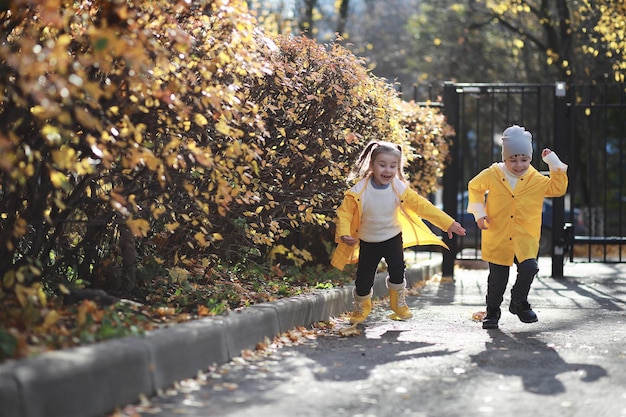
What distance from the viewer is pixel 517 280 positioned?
8.35 meters

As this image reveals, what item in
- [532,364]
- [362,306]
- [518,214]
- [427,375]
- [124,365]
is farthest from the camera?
[362,306]

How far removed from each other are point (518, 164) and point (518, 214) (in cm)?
38

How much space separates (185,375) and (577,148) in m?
22.4

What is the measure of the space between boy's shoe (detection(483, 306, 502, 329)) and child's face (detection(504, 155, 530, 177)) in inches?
41.5

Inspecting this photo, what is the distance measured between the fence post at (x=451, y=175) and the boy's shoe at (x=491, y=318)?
5.28 metres

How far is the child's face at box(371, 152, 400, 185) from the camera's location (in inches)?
328

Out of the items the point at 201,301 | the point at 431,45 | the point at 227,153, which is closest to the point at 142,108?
the point at 227,153

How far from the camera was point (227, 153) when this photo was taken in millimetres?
6355

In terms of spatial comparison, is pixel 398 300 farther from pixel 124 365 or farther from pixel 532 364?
pixel 124 365

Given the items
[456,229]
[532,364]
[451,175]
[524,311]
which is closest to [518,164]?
[456,229]

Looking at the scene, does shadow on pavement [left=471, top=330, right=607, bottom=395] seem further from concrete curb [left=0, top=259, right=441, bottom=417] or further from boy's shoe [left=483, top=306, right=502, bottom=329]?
concrete curb [left=0, top=259, right=441, bottom=417]

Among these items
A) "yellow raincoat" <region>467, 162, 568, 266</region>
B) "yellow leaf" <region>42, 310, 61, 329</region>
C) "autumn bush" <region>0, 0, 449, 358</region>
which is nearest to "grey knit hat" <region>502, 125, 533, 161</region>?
"yellow raincoat" <region>467, 162, 568, 266</region>

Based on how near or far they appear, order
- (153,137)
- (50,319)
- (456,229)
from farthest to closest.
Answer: (456,229) → (153,137) → (50,319)

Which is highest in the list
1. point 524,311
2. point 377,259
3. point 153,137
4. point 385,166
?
point 153,137
